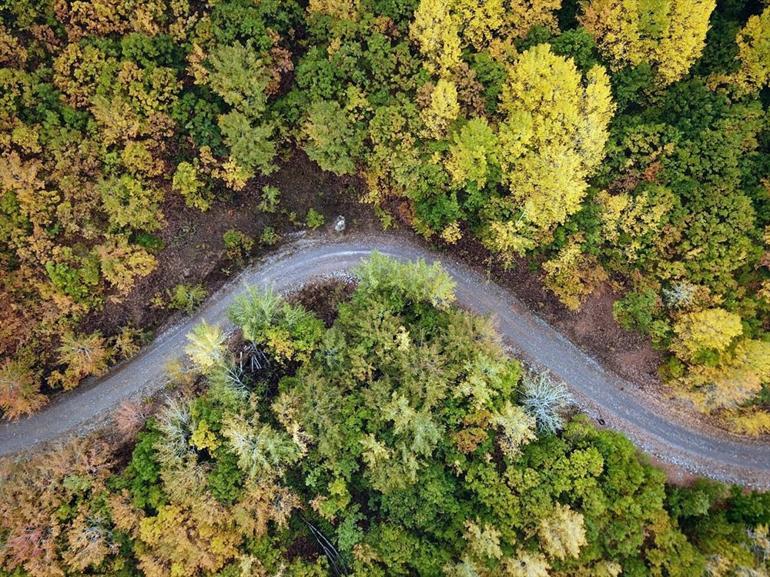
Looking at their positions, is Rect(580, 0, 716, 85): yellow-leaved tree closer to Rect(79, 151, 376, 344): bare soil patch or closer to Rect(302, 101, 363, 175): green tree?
Rect(302, 101, 363, 175): green tree

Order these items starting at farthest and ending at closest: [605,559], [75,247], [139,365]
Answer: [139,365]
[75,247]
[605,559]

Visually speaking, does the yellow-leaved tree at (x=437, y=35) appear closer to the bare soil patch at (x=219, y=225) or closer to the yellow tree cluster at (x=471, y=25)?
the yellow tree cluster at (x=471, y=25)

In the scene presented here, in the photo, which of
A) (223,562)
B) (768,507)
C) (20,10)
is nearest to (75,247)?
(20,10)

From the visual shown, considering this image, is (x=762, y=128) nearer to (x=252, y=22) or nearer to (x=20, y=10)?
(x=252, y=22)

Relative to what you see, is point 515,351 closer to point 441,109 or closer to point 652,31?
point 441,109

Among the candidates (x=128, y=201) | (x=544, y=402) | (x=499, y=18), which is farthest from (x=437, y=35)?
(x=544, y=402)
